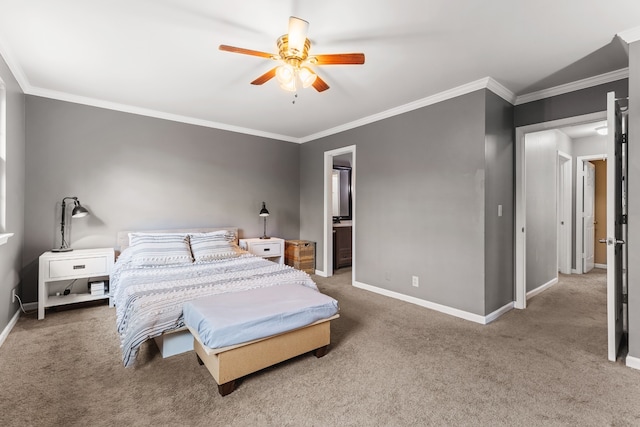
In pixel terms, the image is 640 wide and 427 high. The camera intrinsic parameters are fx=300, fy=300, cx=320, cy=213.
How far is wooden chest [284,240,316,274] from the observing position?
16.5ft

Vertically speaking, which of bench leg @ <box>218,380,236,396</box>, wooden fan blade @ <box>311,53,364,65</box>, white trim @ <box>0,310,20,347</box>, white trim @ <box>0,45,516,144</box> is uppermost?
white trim @ <box>0,45,516,144</box>

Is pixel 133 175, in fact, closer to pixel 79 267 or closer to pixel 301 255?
pixel 79 267

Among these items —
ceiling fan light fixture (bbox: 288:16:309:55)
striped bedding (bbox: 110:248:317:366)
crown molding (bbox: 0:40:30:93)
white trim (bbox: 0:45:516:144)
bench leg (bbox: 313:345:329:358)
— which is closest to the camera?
ceiling fan light fixture (bbox: 288:16:309:55)

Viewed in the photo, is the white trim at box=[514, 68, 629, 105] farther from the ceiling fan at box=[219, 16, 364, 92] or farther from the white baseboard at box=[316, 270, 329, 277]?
the white baseboard at box=[316, 270, 329, 277]

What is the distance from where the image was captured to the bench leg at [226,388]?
6.06ft

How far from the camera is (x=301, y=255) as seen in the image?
505 cm

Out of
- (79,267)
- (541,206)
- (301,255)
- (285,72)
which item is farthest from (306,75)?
(541,206)

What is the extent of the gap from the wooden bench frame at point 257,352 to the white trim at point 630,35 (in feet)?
9.93

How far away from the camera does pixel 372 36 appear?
2.27 m

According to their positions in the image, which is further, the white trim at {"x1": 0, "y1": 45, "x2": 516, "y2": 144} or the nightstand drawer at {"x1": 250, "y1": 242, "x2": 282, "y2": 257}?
the nightstand drawer at {"x1": 250, "y1": 242, "x2": 282, "y2": 257}

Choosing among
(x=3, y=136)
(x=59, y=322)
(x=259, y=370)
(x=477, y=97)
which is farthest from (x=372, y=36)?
(x=59, y=322)

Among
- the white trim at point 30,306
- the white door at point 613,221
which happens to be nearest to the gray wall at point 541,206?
the white door at point 613,221

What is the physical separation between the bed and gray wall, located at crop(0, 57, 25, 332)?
808 millimetres

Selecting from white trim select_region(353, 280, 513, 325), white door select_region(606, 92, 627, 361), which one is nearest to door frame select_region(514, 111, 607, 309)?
white trim select_region(353, 280, 513, 325)
